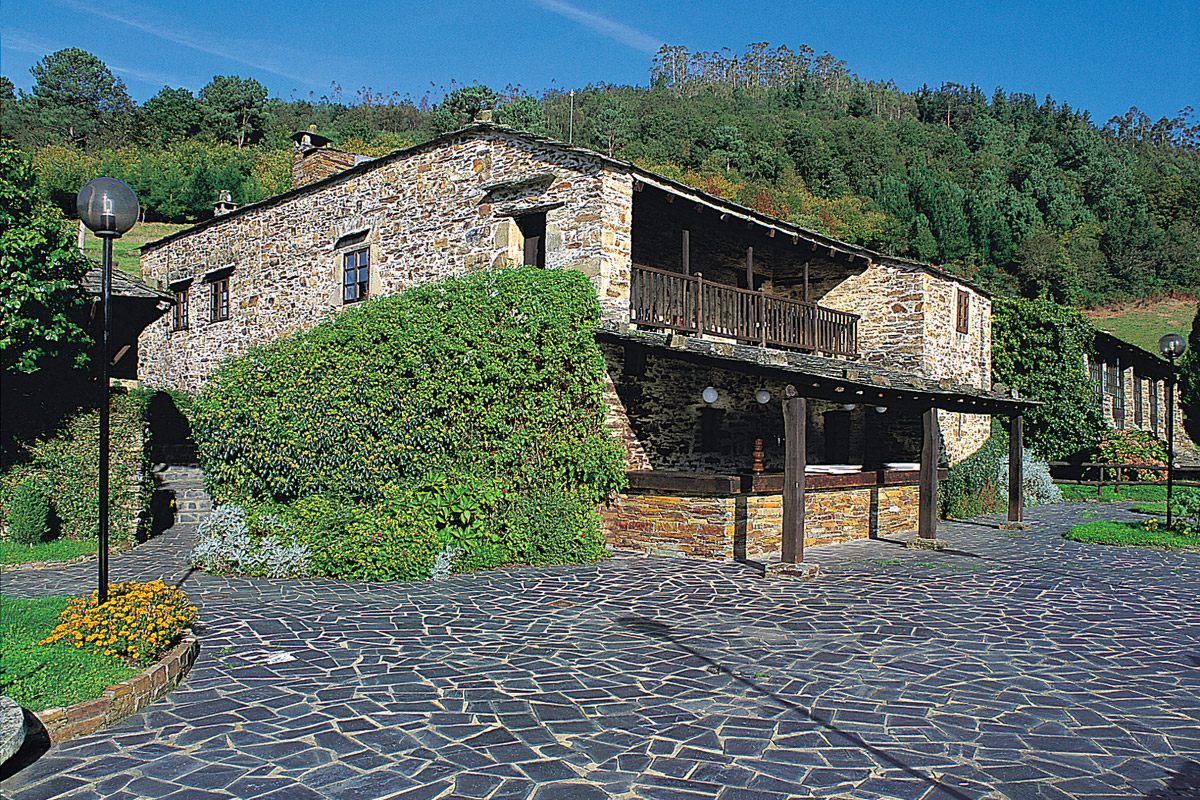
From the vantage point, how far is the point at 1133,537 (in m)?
13.6

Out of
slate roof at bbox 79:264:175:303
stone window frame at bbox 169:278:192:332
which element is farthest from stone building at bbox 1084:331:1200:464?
stone window frame at bbox 169:278:192:332

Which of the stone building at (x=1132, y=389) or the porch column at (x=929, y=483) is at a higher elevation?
the stone building at (x=1132, y=389)

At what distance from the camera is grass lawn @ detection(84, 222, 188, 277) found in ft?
99.2

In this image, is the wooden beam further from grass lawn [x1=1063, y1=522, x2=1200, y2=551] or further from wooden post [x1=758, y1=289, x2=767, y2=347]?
wooden post [x1=758, y1=289, x2=767, y2=347]

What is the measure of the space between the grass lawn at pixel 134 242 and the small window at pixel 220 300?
12197mm

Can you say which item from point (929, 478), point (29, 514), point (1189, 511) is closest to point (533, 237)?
point (929, 478)

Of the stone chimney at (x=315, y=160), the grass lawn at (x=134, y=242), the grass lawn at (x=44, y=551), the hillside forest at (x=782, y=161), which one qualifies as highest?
the hillside forest at (x=782, y=161)

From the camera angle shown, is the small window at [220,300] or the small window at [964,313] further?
the small window at [964,313]

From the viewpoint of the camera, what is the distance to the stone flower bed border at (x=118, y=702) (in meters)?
4.42

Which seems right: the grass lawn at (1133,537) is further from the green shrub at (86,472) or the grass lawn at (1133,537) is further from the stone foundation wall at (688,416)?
the green shrub at (86,472)

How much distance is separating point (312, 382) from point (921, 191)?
45366 millimetres

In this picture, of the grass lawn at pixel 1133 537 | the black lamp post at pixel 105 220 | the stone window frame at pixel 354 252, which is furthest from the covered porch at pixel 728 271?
the black lamp post at pixel 105 220

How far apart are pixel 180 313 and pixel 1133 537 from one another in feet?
69.5

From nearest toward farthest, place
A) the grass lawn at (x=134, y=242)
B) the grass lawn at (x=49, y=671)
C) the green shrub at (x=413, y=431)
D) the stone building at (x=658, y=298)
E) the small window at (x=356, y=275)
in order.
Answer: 1. the grass lawn at (x=49, y=671)
2. the green shrub at (x=413, y=431)
3. the stone building at (x=658, y=298)
4. the small window at (x=356, y=275)
5. the grass lawn at (x=134, y=242)
